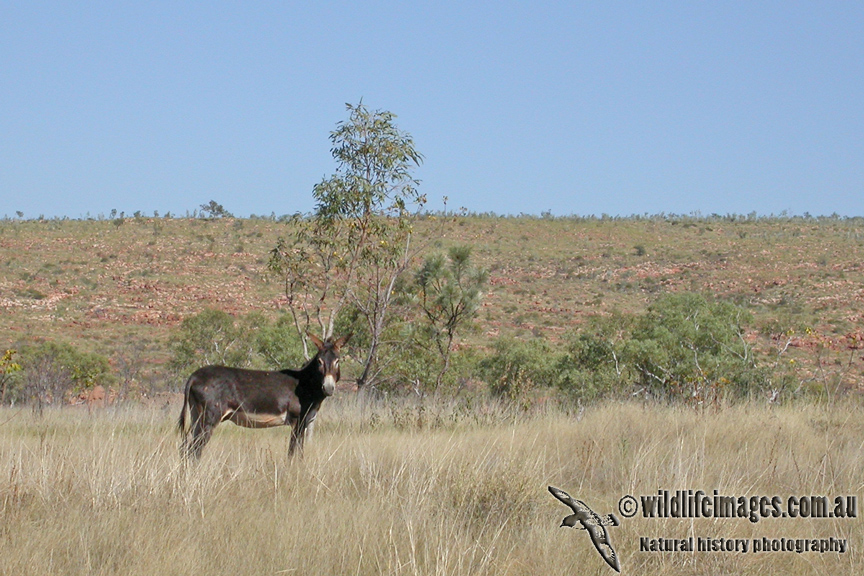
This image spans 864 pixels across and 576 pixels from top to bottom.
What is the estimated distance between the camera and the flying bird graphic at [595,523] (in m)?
5.59

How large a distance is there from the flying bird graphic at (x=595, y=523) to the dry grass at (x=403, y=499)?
2.9 inches

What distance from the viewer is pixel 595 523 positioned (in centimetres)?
609

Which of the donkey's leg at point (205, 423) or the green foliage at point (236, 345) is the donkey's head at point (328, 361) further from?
the green foliage at point (236, 345)

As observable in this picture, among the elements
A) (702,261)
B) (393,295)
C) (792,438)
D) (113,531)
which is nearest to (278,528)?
(113,531)

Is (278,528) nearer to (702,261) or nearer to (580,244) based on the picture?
(702,261)

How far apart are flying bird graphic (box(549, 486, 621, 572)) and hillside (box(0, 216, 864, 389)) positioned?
22679 mm

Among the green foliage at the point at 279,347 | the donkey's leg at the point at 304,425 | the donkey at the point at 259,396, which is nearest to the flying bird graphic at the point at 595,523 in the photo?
the donkey at the point at 259,396

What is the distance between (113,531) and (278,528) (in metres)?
1.06

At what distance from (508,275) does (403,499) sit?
49363 millimetres

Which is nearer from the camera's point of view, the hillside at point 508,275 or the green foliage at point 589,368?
the green foliage at point 589,368

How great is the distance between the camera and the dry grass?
17.6 ft

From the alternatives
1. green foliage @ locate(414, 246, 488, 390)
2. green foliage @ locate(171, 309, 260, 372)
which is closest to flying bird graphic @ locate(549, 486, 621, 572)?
green foliage @ locate(414, 246, 488, 390)

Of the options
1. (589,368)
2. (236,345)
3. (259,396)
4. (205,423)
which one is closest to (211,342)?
(236,345)

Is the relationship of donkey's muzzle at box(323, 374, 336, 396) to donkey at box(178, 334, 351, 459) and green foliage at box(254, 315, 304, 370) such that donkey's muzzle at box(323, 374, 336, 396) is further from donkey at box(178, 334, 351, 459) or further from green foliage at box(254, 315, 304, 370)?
green foliage at box(254, 315, 304, 370)
